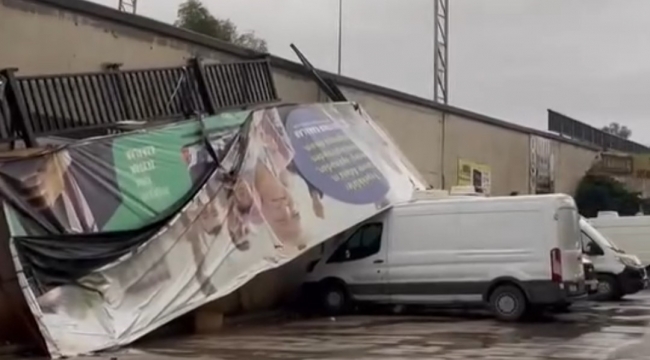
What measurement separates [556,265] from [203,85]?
21.9 ft

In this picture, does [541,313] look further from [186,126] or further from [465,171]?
[465,171]

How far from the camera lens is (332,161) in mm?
19172

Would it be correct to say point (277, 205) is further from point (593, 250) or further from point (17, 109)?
point (593, 250)

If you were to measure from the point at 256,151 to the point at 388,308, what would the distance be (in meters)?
4.55

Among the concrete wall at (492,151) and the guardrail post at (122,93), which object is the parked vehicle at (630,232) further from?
the guardrail post at (122,93)

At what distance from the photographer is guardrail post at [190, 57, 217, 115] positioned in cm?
1844

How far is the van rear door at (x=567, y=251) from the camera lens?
1730 centimetres

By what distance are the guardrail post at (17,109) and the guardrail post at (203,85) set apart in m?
4.25

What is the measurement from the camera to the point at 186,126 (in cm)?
1633

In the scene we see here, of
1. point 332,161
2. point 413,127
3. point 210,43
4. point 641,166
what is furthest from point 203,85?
point 641,166

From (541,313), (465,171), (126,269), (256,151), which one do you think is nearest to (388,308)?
(541,313)

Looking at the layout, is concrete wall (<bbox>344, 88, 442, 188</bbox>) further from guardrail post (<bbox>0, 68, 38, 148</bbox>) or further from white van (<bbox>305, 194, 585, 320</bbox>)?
guardrail post (<bbox>0, 68, 38, 148</bbox>)

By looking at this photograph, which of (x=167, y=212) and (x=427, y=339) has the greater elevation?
(x=167, y=212)

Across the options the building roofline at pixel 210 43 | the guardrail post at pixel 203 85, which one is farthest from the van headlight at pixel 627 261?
the guardrail post at pixel 203 85
